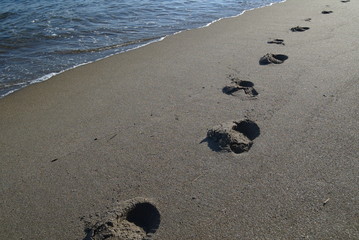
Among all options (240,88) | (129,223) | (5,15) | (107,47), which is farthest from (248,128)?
(5,15)

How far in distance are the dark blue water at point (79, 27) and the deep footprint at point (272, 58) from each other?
2.23m

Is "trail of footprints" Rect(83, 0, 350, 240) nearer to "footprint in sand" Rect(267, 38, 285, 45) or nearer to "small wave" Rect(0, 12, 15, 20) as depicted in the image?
"footprint in sand" Rect(267, 38, 285, 45)

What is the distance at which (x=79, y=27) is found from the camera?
5.92 metres

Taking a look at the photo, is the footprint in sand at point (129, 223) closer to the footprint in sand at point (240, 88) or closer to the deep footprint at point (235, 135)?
the deep footprint at point (235, 135)

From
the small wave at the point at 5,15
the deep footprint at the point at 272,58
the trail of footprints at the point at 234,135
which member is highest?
the small wave at the point at 5,15

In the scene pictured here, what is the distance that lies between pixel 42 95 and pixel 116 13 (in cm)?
404

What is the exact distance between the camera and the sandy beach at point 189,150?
1.74 m

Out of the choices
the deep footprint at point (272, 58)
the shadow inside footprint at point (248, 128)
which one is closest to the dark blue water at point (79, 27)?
the deep footprint at point (272, 58)

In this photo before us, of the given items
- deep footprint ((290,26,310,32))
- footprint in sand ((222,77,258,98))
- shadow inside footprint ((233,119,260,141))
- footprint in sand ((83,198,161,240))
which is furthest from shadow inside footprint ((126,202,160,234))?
deep footprint ((290,26,310,32))

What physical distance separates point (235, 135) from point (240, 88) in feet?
3.14

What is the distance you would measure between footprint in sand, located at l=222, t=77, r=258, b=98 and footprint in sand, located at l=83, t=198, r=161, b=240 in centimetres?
166

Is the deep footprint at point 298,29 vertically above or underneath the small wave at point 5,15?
underneath

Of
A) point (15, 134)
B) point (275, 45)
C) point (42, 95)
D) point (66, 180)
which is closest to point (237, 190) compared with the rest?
point (66, 180)

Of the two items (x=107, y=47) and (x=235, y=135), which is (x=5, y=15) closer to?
(x=107, y=47)
